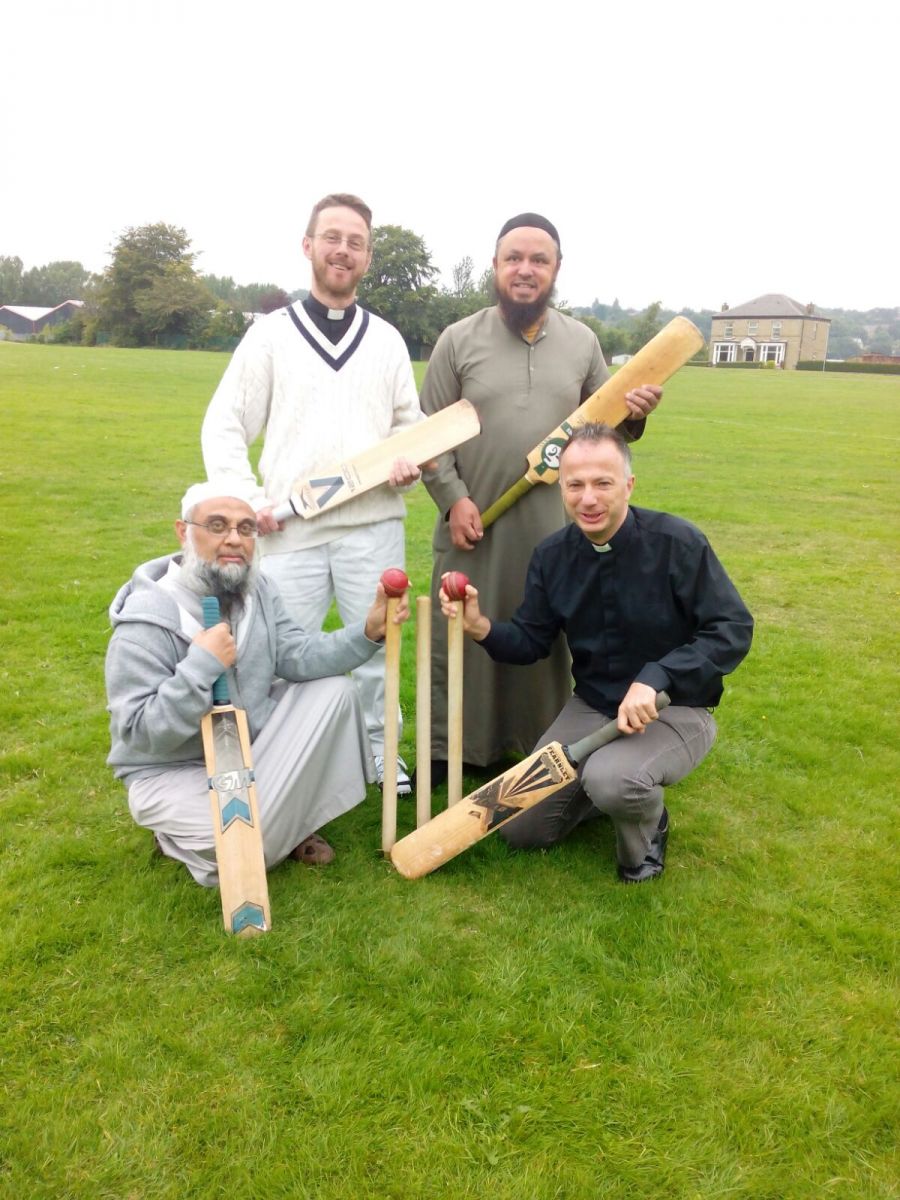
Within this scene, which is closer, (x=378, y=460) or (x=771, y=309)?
(x=378, y=460)

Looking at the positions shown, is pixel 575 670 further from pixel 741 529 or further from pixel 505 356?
pixel 741 529

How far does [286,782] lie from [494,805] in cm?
67

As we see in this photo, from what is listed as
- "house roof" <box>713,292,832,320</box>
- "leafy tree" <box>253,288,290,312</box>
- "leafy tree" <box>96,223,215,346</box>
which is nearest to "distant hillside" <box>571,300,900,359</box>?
"house roof" <box>713,292,832,320</box>

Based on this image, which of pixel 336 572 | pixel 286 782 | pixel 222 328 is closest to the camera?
pixel 286 782

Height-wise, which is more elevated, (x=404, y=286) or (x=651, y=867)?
(x=404, y=286)

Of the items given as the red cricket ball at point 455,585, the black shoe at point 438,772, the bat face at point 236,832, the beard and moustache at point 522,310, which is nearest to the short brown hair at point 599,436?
the red cricket ball at point 455,585

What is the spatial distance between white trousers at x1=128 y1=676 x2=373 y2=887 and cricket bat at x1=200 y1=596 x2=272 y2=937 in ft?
0.35

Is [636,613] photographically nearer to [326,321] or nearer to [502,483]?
[502,483]

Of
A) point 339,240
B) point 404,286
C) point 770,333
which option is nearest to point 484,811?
point 339,240

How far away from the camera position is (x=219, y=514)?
270cm

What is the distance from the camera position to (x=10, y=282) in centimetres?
9250

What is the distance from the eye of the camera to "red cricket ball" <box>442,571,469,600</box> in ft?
9.20

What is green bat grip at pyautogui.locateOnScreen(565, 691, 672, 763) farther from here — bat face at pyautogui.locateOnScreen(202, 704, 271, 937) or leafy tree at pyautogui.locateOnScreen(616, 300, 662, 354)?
leafy tree at pyautogui.locateOnScreen(616, 300, 662, 354)

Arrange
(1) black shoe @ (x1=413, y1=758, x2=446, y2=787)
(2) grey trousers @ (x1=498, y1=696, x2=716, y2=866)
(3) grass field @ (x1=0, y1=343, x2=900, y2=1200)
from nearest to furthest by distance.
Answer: (3) grass field @ (x1=0, y1=343, x2=900, y2=1200)
(2) grey trousers @ (x1=498, y1=696, x2=716, y2=866)
(1) black shoe @ (x1=413, y1=758, x2=446, y2=787)
